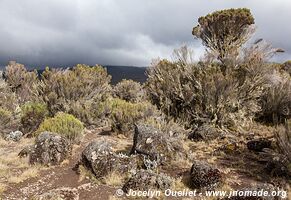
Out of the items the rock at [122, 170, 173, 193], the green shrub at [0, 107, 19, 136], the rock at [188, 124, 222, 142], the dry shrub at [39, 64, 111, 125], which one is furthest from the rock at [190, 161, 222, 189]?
the green shrub at [0, 107, 19, 136]

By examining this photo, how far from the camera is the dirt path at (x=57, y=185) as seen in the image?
7.66m

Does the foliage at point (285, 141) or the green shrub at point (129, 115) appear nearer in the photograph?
the foliage at point (285, 141)

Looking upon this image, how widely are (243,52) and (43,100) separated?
32.6 feet

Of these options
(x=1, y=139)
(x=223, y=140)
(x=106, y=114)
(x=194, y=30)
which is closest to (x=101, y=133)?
(x=106, y=114)

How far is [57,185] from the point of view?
8250mm

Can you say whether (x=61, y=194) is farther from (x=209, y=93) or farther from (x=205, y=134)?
(x=209, y=93)

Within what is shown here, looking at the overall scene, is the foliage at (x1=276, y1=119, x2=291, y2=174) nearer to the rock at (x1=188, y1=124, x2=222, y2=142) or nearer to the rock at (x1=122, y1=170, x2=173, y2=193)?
the rock at (x1=122, y1=170, x2=173, y2=193)

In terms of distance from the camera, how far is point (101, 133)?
14.1 meters

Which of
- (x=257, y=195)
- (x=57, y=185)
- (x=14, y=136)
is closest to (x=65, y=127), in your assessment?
(x=14, y=136)

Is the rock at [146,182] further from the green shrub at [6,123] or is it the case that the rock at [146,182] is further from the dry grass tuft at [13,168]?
the green shrub at [6,123]

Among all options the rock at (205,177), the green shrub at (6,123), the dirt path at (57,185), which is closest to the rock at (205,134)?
the rock at (205,177)

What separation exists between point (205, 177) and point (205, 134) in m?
4.34

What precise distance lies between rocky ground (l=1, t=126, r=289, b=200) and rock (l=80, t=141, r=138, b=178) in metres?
0.07

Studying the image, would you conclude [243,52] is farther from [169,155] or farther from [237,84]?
[169,155]
